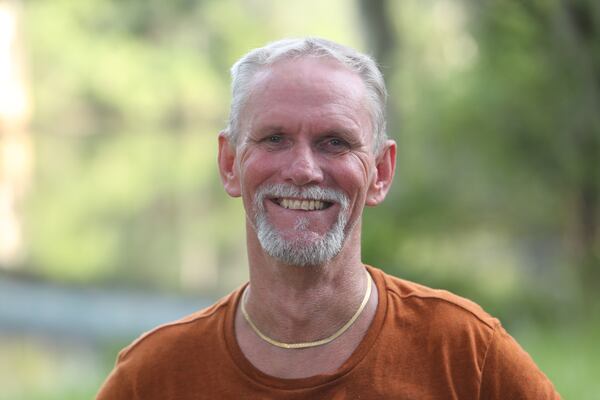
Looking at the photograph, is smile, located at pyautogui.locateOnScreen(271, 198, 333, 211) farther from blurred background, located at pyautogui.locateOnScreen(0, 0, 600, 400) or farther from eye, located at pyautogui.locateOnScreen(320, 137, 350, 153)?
blurred background, located at pyautogui.locateOnScreen(0, 0, 600, 400)

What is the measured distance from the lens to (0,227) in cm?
2294

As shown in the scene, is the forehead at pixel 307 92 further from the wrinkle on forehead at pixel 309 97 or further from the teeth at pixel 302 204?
the teeth at pixel 302 204

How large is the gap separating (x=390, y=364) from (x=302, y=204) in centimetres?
41

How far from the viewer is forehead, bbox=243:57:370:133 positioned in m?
2.43

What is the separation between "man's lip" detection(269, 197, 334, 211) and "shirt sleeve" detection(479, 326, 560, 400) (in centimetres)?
49

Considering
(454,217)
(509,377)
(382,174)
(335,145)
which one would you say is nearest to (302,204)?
(335,145)

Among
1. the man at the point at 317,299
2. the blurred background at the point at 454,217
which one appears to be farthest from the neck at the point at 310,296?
the blurred background at the point at 454,217

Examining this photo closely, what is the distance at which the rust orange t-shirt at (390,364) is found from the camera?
239cm

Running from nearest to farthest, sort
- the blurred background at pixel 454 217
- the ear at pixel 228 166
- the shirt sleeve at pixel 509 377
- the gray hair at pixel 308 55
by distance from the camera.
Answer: the shirt sleeve at pixel 509 377, the gray hair at pixel 308 55, the ear at pixel 228 166, the blurred background at pixel 454 217

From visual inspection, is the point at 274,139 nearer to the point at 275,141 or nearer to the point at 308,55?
the point at 275,141

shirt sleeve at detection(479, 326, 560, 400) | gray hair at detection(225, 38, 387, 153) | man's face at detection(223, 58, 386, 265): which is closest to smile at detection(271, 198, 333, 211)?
man's face at detection(223, 58, 386, 265)

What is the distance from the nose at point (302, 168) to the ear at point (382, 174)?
0.71 ft

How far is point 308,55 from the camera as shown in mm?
2490

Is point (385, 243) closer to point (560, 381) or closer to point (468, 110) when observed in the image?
point (468, 110)
